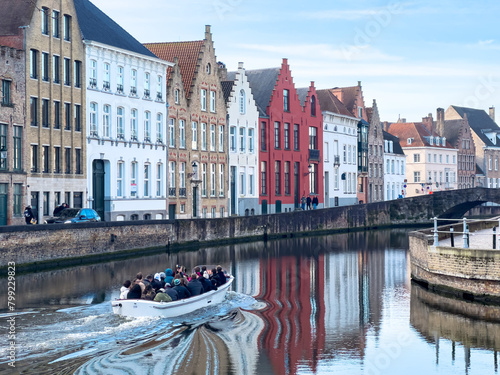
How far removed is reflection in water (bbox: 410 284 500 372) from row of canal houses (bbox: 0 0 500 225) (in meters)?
24.1

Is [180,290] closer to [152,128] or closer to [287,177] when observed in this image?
[152,128]

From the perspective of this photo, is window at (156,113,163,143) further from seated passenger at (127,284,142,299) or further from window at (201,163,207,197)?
seated passenger at (127,284,142,299)

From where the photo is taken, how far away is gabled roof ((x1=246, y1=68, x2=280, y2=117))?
7688 centimetres

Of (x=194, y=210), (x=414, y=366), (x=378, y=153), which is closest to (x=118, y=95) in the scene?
(x=194, y=210)

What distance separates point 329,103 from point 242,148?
1975cm

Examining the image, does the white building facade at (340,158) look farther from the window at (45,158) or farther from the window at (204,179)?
the window at (45,158)

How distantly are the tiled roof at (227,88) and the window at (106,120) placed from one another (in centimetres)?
1630

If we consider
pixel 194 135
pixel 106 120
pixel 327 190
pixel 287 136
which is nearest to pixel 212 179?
pixel 194 135

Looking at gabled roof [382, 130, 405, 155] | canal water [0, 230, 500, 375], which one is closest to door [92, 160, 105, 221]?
canal water [0, 230, 500, 375]

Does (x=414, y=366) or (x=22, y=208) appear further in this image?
(x=22, y=208)

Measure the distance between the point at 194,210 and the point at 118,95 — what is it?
38.1ft

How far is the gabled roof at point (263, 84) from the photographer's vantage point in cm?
7688

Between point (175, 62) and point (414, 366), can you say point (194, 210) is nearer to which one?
point (175, 62)

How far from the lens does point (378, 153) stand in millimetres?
101312
